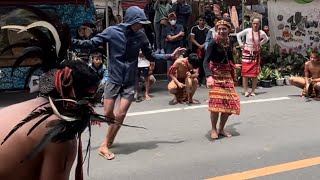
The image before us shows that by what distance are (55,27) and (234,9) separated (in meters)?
11.5

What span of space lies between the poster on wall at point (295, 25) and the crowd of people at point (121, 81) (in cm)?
173

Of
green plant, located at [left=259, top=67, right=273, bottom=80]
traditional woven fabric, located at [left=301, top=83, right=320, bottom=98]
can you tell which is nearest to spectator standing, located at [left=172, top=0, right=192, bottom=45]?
green plant, located at [left=259, top=67, right=273, bottom=80]

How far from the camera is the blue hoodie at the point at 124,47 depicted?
5.96 m

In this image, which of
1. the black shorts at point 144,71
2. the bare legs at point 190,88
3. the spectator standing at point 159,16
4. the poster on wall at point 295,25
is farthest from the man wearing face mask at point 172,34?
the poster on wall at point 295,25

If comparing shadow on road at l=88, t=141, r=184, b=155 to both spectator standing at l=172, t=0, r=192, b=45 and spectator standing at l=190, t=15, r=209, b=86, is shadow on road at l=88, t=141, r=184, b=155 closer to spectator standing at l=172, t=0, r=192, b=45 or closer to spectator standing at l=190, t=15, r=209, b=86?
spectator standing at l=190, t=15, r=209, b=86

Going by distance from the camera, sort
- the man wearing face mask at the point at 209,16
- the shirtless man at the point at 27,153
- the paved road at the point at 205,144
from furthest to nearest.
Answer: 1. the man wearing face mask at the point at 209,16
2. the paved road at the point at 205,144
3. the shirtless man at the point at 27,153

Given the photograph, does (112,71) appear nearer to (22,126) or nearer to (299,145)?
(299,145)

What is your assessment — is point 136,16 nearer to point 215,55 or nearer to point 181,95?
Result: point 215,55

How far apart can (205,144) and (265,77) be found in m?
5.67

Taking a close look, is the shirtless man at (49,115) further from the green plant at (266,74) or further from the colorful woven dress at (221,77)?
the green plant at (266,74)

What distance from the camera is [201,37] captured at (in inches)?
473

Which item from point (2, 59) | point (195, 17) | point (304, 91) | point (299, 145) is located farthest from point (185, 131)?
point (195, 17)

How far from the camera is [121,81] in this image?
6.06 meters

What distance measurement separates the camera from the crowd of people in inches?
87.8
